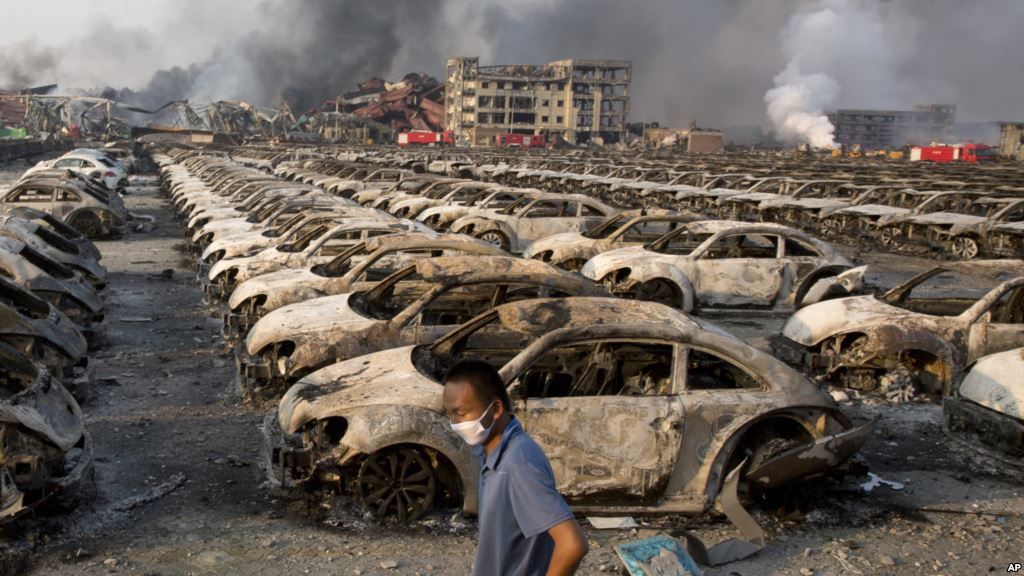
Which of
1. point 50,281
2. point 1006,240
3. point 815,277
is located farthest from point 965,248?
point 50,281

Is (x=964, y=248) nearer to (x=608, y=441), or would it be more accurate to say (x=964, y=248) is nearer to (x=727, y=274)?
(x=727, y=274)

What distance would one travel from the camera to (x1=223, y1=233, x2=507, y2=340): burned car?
10.8 m

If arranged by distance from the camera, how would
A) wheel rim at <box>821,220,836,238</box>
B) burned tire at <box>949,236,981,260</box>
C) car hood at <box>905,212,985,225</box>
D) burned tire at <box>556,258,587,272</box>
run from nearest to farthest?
burned tire at <box>556,258,587,272</box>, burned tire at <box>949,236,981,260</box>, car hood at <box>905,212,985,225</box>, wheel rim at <box>821,220,836,238</box>

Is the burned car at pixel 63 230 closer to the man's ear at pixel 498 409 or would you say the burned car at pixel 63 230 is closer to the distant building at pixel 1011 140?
the man's ear at pixel 498 409

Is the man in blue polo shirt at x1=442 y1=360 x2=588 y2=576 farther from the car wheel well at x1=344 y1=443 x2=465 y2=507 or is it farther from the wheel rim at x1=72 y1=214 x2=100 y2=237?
the wheel rim at x1=72 y1=214 x2=100 y2=237

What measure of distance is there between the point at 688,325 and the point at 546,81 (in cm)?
13753

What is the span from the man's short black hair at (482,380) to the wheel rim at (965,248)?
19.7m

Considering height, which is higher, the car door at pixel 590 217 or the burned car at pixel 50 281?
the car door at pixel 590 217

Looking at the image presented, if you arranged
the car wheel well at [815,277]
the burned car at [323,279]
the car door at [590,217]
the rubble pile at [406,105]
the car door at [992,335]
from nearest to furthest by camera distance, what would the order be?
the car door at [992,335], the burned car at [323,279], the car wheel well at [815,277], the car door at [590,217], the rubble pile at [406,105]

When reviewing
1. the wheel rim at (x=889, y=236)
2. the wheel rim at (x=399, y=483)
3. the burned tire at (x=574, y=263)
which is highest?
the wheel rim at (x=889, y=236)

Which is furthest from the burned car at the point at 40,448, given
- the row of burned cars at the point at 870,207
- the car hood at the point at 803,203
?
the car hood at the point at 803,203

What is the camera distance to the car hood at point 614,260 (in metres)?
13.4

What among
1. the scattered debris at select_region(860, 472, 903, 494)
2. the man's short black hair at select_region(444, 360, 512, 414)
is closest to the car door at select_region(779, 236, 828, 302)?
the scattered debris at select_region(860, 472, 903, 494)

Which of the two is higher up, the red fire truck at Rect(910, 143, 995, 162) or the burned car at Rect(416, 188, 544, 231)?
the red fire truck at Rect(910, 143, 995, 162)
